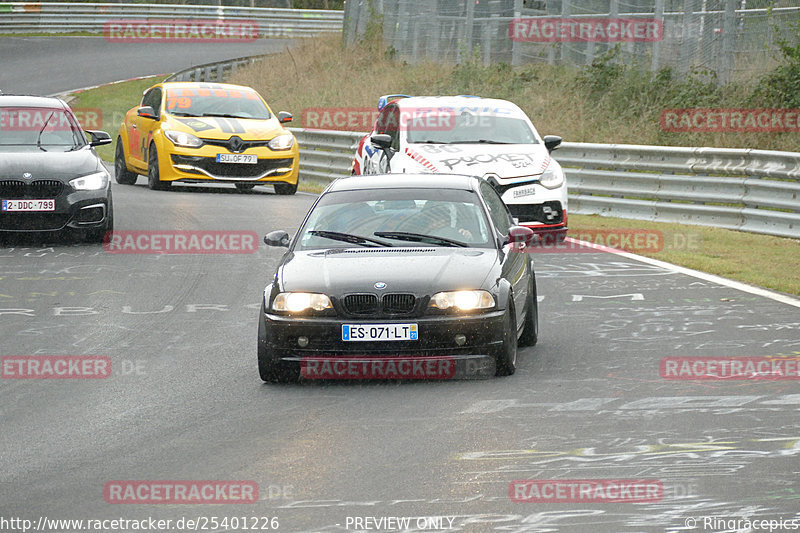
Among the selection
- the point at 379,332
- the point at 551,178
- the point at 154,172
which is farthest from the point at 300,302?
the point at 154,172

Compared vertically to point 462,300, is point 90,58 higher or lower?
lower

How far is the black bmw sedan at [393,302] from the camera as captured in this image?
8484mm

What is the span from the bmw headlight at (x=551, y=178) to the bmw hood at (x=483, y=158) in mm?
67

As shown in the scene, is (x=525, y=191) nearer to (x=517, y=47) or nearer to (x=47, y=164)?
(x=47, y=164)

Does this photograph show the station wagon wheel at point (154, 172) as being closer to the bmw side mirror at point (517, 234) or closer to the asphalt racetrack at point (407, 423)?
the asphalt racetrack at point (407, 423)

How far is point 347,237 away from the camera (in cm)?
947

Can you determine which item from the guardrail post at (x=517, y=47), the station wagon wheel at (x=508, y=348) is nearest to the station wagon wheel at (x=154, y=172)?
the guardrail post at (x=517, y=47)

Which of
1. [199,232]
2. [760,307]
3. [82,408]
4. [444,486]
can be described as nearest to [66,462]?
[82,408]

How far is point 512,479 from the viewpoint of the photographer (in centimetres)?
624

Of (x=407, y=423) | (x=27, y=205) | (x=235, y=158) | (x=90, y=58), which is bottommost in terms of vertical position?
(x=90, y=58)

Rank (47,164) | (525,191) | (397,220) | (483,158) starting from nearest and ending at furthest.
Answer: (397,220) → (47,164) → (525,191) → (483,158)

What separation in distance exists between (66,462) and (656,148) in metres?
14.6

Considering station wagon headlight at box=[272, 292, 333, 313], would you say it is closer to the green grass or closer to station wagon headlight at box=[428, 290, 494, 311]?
station wagon headlight at box=[428, 290, 494, 311]

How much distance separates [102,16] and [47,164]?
41.2 metres
